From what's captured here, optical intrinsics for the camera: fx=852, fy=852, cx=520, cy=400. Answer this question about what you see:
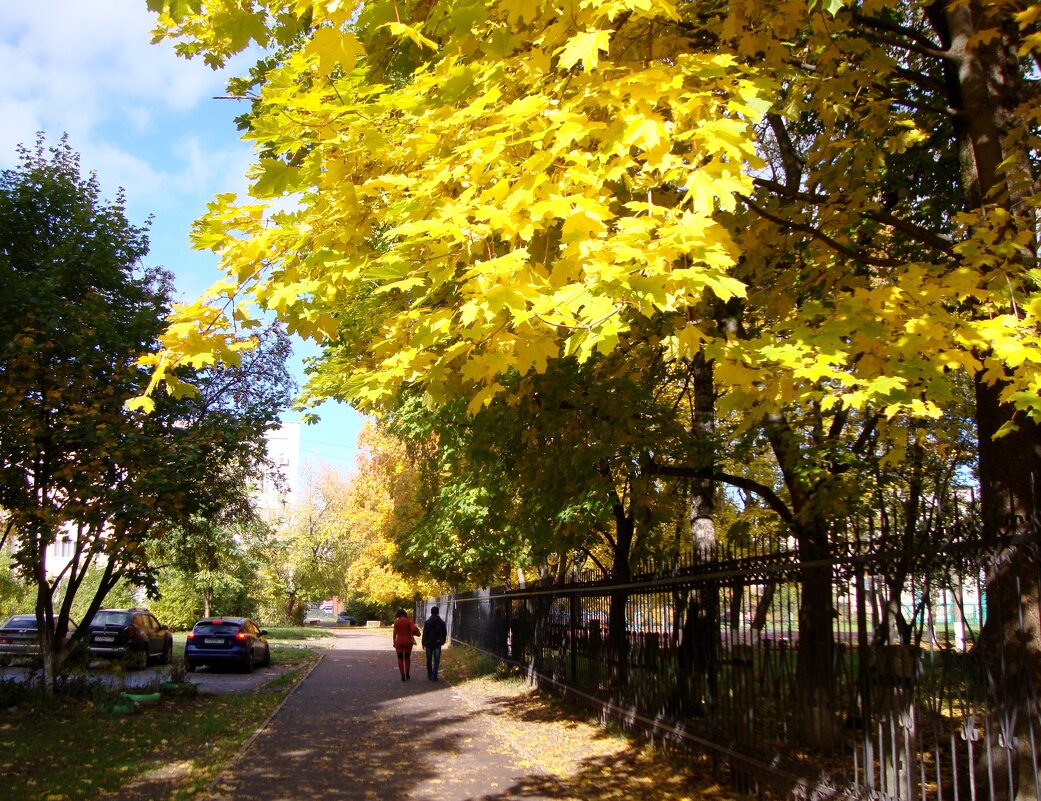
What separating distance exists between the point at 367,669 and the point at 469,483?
28.8 feet

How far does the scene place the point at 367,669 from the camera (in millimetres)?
21875

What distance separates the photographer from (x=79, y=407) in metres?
11.5

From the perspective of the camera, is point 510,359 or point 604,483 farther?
point 604,483

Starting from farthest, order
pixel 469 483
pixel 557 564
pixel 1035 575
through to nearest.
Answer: pixel 557 564 < pixel 469 483 < pixel 1035 575

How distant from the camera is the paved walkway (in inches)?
297

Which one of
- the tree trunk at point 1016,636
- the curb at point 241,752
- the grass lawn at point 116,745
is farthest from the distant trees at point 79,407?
the tree trunk at point 1016,636

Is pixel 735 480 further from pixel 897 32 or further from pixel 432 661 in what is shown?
pixel 432 661

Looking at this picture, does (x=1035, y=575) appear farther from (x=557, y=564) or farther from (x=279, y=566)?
(x=279, y=566)

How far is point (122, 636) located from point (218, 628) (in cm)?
230

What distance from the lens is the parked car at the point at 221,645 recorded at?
21.0m

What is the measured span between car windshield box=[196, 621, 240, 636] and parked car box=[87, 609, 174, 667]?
1456mm

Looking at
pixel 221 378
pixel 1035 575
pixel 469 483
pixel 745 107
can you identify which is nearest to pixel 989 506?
pixel 1035 575

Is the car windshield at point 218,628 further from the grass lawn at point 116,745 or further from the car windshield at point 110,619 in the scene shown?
the grass lawn at point 116,745

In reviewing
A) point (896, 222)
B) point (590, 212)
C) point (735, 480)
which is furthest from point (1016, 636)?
point (735, 480)
